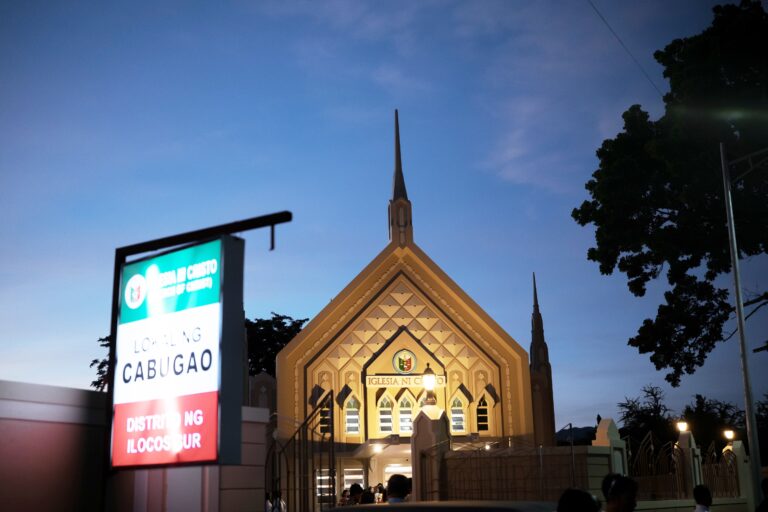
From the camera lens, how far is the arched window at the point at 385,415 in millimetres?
34781

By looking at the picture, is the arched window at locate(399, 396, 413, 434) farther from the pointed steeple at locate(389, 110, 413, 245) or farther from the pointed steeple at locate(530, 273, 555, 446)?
the pointed steeple at locate(389, 110, 413, 245)

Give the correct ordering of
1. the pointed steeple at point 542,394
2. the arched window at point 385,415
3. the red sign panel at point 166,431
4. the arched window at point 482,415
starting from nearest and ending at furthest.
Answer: the red sign panel at point 166,431, the arched window at point 385,415, the arched window at point 482,415, the pointed steeple at point 542,394

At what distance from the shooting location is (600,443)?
806 inches

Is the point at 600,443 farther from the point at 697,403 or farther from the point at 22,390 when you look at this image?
the point at 697,403

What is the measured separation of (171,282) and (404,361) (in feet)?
84.4

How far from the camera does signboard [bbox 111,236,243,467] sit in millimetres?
9188

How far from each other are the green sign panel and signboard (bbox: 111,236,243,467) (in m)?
A: 0.01

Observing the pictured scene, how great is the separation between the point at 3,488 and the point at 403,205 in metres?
29.1

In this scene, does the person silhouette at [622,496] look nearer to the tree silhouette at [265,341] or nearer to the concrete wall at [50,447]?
the concrete wall at [50,447]

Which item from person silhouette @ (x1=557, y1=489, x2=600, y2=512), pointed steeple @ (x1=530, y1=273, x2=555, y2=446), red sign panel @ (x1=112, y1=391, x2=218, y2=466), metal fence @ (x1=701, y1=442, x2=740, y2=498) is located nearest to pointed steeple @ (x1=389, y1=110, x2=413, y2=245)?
pointed steeple @ (x1=530, y1=273, x2=555, y2=446)

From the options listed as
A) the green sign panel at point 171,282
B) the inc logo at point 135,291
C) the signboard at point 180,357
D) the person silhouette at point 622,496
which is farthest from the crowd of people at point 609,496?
the inc logo at point 135,291

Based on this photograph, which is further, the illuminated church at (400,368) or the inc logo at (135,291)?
the illuminated church at (400,368)

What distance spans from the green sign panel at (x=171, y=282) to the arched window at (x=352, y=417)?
81.1ft

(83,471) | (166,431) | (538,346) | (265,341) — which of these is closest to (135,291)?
(166,431)
